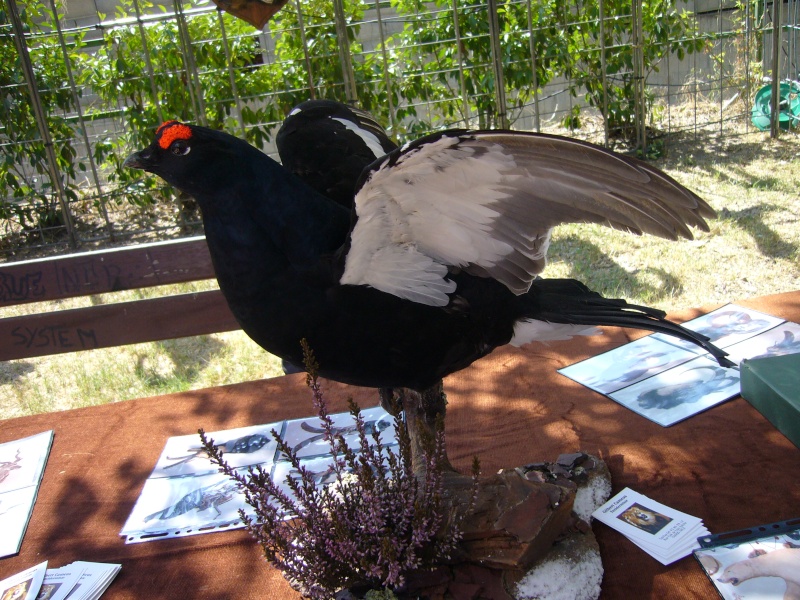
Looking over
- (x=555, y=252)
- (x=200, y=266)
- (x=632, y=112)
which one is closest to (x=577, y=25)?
(x=632, y=112)

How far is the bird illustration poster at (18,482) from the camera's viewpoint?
1.65 m

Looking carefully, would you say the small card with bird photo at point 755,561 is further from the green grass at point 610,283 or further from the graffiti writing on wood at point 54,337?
the graffiti writing on wood at point 54,337

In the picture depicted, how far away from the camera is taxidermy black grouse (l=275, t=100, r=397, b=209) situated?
1666mm

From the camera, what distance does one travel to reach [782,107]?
5168 mm

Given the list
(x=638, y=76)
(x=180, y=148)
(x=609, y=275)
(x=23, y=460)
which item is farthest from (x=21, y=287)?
(x=638, y=76)

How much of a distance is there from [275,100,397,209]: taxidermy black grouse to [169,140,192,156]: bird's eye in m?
0.45

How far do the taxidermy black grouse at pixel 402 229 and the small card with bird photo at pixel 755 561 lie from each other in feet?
1.16

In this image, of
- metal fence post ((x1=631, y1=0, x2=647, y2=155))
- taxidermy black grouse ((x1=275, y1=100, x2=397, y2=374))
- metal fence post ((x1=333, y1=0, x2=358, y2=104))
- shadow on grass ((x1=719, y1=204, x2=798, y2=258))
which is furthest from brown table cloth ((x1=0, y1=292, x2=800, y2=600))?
metal fence post ((x1=631, y1=0, x2=647, y2=155))

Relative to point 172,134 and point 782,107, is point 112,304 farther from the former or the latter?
point 782,107

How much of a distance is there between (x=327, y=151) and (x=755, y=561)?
1266 mm

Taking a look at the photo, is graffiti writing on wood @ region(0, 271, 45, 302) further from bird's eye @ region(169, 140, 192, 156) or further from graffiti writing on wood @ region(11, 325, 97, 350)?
bird's eye @ region(169, 140, 192, 156)

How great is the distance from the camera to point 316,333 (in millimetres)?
1239

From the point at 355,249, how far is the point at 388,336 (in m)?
0.19

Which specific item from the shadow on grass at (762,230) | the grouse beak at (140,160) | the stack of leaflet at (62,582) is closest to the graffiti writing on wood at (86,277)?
the stack of leaflet at (62,582)
